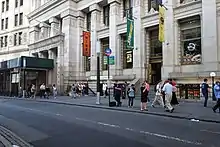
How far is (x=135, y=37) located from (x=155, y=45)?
2.39m

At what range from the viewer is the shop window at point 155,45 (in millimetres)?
28956

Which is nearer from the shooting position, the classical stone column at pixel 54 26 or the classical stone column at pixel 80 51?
the classical stone column at pixel 80 51

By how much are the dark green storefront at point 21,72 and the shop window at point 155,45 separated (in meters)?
15.9

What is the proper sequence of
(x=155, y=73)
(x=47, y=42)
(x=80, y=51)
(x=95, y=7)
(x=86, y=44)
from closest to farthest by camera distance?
(x=155, y=73)
(x=86, y=44)
(x=95, y=7)
(x=80, y=51)
(x=47, y=42)

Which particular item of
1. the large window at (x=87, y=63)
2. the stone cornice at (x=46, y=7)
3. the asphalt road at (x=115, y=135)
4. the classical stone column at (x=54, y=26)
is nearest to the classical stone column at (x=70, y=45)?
the large window at (x=87, y=63)

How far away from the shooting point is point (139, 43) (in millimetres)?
29234

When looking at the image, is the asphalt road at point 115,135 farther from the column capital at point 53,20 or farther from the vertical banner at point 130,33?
the column capital at point 53,20

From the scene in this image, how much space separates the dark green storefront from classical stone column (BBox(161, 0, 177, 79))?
60.0 ft

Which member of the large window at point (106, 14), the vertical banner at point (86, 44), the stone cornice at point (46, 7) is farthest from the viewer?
the stone cornice at point (46, 7)

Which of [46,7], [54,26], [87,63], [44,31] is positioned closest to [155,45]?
[87,63]

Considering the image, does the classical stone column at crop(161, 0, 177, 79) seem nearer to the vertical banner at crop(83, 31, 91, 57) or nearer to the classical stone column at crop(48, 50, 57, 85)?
the vertical banner at crop(83, 31, 91, 57)

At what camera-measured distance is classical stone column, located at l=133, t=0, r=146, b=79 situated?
29147 millimetres

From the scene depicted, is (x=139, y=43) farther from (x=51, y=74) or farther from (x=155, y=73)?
(x=51, y=74)

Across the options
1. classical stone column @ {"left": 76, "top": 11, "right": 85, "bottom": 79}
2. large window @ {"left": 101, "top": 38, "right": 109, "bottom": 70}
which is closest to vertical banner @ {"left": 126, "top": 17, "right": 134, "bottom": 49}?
large window @ {"left": 101, "top": 38, "right": 109, "bottom": 70}
